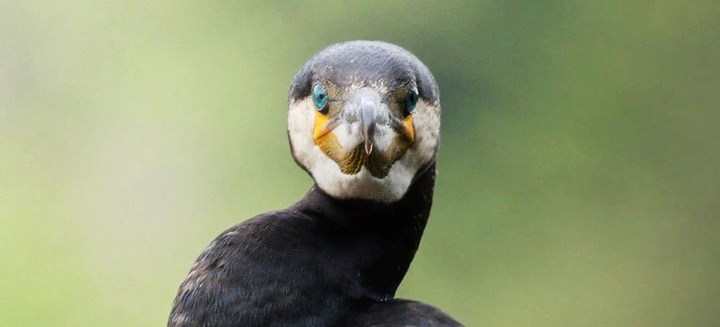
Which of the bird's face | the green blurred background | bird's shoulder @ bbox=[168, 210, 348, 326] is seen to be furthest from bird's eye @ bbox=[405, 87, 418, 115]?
the green blurred background

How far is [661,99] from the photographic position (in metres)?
3.02

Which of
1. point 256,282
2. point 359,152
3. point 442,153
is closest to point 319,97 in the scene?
point 359,152

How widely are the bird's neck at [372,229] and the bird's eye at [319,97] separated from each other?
10cm

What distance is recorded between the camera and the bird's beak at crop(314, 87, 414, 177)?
96 centimetres

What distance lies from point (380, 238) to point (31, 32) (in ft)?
6.81

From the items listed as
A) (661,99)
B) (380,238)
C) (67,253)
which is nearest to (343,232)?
(380,238)

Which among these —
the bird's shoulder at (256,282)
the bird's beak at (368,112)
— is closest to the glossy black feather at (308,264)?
the bird's shoulder at (256,282)

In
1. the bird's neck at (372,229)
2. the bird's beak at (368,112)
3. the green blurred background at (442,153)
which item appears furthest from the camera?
the green blurred background at (442,153)

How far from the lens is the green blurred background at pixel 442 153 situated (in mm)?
2848

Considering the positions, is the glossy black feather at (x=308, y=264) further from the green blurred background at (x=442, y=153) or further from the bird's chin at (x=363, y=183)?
the green blurred background at (x=442, y=153)

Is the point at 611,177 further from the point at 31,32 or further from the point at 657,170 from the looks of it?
the point at 31,32

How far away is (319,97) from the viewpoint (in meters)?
1.03

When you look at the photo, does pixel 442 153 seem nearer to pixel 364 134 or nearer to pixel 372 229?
pixel 372 229

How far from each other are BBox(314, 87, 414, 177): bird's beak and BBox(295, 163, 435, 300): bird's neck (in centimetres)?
7
